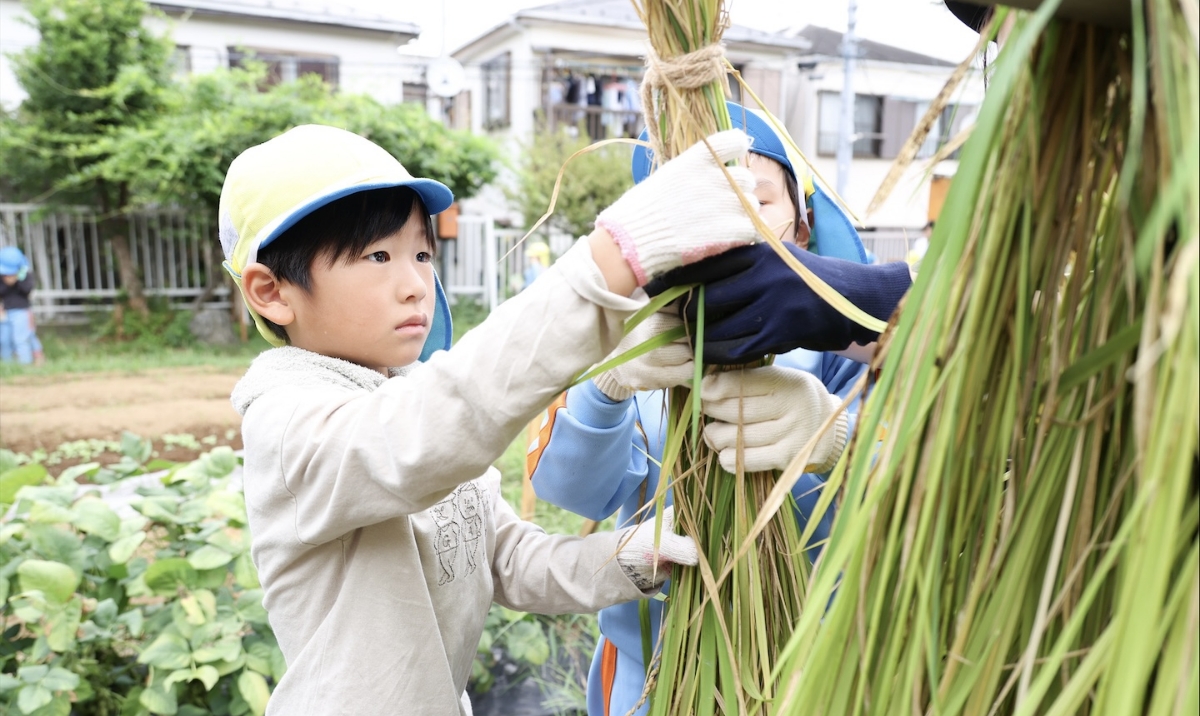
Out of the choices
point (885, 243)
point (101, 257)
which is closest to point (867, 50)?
point (885, 243)

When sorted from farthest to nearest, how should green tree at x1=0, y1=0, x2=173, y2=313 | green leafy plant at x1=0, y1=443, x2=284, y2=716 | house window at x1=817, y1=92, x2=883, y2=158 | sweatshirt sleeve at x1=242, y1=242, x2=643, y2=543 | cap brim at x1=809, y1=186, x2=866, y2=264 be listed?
house window at x1=817, y1=92, x2=883, y2=158 → green tree at x1=0, y1=0, x2=173, y2=313 → green leafy plant at x1=0, y1=443, x2=284, y2=716 → cap brim at x1=809, y1=186, x2=866, y2=264 → sweatshirt sleeve at x1=242, y1=242, x2=643, y2=543

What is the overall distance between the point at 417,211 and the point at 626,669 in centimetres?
73

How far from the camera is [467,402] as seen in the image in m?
0.76

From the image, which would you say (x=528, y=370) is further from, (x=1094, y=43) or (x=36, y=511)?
(x=36, y=511)

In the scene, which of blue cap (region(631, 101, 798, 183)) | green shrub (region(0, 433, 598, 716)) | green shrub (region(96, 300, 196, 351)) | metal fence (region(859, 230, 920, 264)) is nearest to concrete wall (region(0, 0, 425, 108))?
green shrub (region(96, 300, 196, 351))

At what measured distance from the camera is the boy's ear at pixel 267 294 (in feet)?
3.43

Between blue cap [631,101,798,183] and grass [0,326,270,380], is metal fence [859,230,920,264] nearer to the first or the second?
grass [0,326,270,380]

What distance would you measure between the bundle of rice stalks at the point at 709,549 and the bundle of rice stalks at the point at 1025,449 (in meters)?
0.32

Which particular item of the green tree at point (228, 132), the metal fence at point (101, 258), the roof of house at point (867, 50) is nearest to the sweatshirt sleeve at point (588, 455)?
the green tree at point (228, 132)

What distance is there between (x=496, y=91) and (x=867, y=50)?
7.20m

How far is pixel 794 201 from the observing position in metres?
1.22

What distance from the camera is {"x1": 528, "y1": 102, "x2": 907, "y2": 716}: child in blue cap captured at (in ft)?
2.93

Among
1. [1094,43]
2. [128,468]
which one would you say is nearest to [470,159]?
[128,468]

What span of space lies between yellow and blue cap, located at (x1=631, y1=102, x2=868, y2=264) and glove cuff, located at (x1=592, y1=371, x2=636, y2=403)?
297 mm
